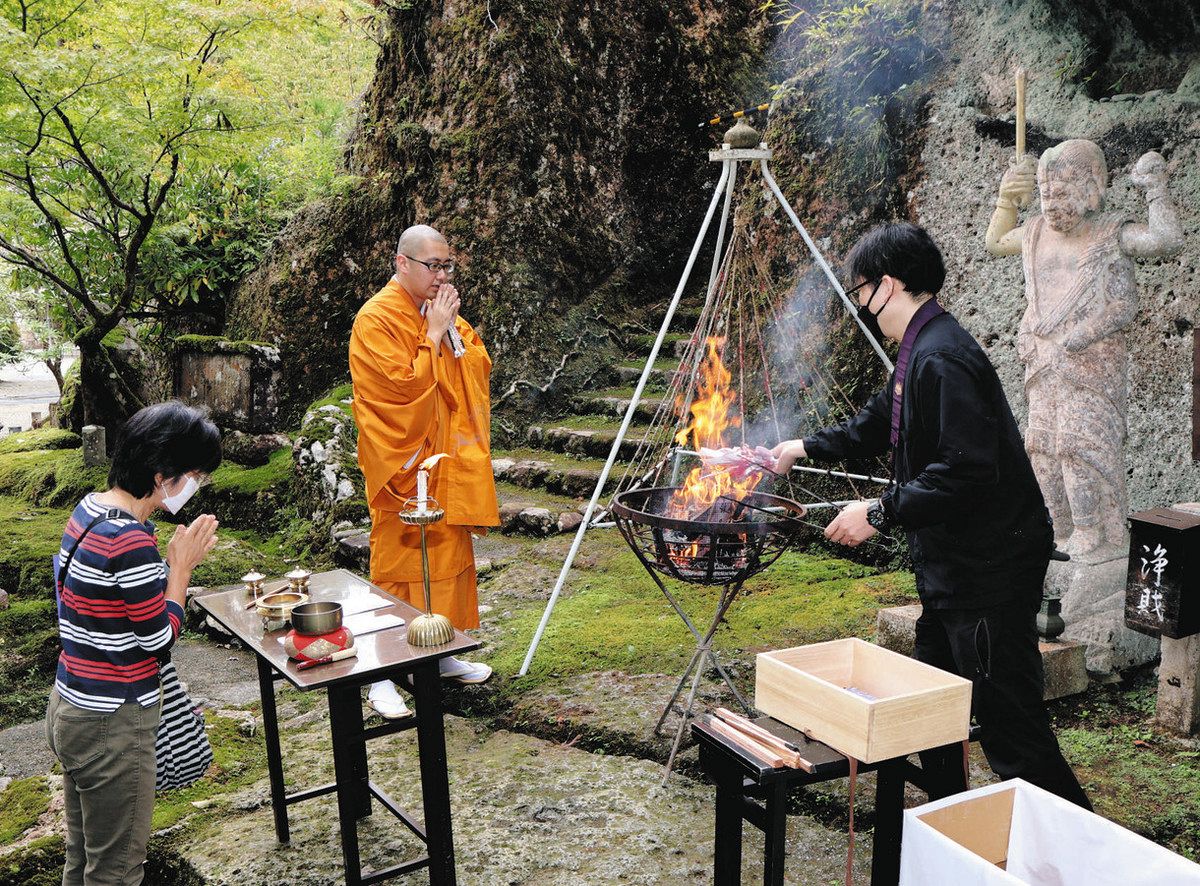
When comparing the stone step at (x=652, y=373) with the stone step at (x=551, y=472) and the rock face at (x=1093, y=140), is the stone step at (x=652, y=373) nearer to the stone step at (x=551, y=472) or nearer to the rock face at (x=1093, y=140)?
the stone step at (x=551, y=472)

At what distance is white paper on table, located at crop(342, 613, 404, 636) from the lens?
11.4 ft

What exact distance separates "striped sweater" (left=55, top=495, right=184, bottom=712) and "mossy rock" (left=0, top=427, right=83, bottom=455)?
37.4ft

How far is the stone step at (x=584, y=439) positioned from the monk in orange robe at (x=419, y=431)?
3.45 meters

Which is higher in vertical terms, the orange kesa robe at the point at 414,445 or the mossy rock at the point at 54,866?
the orange kesa robe at the point at 414,445

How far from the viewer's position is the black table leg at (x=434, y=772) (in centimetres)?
321

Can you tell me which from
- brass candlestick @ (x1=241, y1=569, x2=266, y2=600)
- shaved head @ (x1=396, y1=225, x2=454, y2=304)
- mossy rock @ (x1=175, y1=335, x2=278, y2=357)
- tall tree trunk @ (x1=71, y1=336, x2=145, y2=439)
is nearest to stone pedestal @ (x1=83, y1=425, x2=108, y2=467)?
tall tree trunk @ (x1=71, y1=336, x2=145, y2=439)

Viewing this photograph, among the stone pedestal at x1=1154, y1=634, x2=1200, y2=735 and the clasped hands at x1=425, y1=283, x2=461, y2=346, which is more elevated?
the clasped hands at x1=425, y1=283, x2=461, y2=346

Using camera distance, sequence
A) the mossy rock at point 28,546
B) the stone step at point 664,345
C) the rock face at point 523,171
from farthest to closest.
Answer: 1. the rock face at point 523,171
2. the stone step at point 664,345
3. the mossy rock at point 28,546

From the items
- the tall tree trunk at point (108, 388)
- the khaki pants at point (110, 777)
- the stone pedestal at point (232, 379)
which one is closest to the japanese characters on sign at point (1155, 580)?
the khaki pants at point (110, 777)

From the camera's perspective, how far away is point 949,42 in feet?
23.1

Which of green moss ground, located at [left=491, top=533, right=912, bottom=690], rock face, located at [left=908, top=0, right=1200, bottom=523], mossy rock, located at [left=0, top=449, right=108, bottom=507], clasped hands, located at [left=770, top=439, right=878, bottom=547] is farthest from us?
mossy rock, located at [left=0, top=449, right=108, bottom=507]

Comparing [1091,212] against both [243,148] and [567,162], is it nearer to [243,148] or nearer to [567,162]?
[567,162]

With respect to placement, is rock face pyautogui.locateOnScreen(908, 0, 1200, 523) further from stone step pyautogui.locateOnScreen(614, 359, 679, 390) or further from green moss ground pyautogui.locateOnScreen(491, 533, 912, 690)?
stone step pyautogui.locateOnScreen(614, 359, 679, 390)

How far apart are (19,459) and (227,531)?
16.1ft
